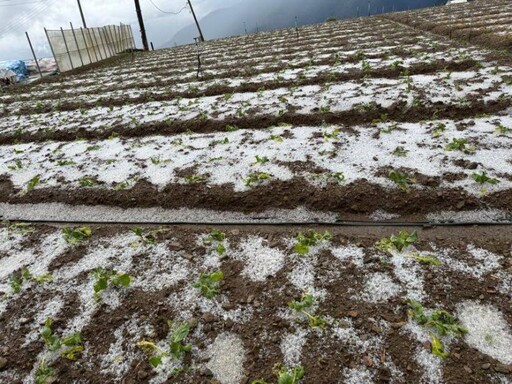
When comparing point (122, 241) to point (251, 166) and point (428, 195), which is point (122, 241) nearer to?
point (251, 166)

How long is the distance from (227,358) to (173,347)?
16.7 inches

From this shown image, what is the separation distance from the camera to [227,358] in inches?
101

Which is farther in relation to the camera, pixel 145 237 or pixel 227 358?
pixel 145 237

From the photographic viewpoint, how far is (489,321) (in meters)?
2.59

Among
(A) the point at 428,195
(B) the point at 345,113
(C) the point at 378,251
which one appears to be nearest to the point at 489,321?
(C) the point at 378,251

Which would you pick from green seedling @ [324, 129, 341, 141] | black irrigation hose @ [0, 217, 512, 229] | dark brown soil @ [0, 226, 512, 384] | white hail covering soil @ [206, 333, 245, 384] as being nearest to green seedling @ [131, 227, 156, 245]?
dark brown soil @ [0, 226, 512, 384]

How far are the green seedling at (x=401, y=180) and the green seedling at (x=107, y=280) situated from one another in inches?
134

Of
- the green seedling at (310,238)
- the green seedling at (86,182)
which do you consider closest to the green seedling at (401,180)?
the green seedling at (310,238)

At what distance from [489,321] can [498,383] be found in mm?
513

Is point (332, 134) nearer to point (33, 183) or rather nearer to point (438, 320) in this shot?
point (438, 320)

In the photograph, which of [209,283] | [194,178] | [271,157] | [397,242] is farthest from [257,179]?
[397,242]

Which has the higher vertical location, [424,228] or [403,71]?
[403,71]

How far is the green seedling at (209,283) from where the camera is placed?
10.1 feet

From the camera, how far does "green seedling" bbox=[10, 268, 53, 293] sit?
341 centimetres
